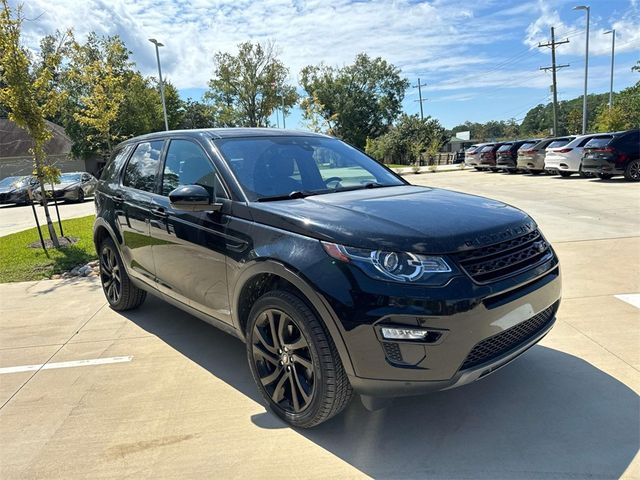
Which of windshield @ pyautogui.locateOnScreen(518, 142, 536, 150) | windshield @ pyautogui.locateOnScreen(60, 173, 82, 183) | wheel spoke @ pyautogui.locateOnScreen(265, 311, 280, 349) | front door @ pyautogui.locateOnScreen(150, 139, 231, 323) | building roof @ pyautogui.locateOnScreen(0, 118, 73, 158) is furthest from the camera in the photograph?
building roof @ pyautogui.locateOnScreen(0, 118, 73, 158)

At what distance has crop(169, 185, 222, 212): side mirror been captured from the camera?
305 centimetres

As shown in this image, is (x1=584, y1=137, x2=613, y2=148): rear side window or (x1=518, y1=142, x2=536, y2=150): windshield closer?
(x1=584, y1=137, x2=613, y2=148): rear side window

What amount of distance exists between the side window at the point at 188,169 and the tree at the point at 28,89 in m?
5.66

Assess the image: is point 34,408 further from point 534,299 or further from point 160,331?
point 534,299

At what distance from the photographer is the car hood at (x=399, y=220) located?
7.83 feet

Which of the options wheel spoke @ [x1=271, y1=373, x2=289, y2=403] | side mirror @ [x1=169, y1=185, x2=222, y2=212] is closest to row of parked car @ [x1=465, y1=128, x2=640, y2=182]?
side mirror @ [x1=169, y1=185, x2=222, y2=212]

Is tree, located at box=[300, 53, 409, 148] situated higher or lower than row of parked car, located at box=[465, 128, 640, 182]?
Result: higher

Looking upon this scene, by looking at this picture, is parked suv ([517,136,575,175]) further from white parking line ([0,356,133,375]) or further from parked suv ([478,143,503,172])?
white parking line ([0,356,133,375])

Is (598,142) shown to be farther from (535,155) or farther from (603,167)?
(535,155)

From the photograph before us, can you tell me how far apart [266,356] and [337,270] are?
850mm

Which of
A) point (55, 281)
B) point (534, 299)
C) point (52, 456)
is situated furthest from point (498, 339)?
point (55, 281)

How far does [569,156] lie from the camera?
1759 centimetres

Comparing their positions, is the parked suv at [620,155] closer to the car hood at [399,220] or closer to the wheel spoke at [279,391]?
the car hood at [399,220]

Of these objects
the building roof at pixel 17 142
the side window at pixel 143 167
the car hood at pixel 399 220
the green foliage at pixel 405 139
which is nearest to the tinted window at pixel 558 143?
the car hood at pixel 399 220
